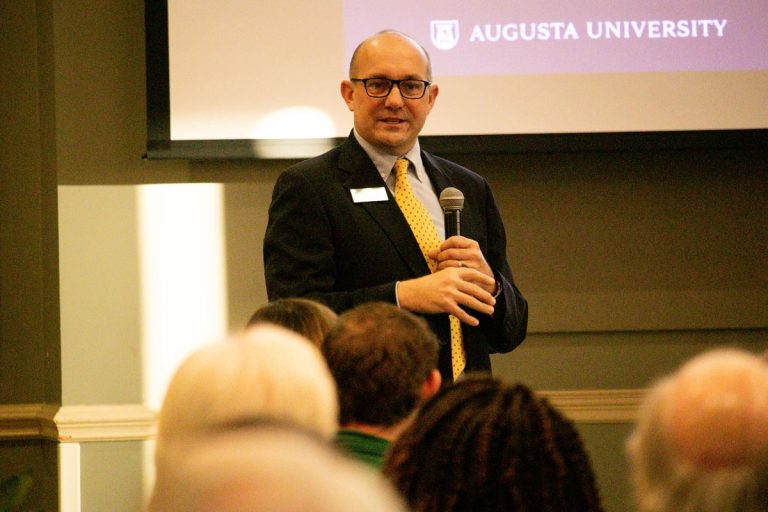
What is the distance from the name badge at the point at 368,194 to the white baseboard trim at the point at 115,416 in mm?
1452

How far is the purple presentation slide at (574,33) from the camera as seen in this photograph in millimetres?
3877

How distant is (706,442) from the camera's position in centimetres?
101

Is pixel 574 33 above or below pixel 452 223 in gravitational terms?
above

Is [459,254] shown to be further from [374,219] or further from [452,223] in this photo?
[374,219]

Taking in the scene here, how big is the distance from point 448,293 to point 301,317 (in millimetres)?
543

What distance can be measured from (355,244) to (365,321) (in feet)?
3.12

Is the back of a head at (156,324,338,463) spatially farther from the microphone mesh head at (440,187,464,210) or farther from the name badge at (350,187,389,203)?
the name badge at (350,187,389,203)

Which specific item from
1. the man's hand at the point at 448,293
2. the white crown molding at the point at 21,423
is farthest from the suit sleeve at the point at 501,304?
the white crown molding at the point at 21,423

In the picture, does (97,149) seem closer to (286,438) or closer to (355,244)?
(355,244)

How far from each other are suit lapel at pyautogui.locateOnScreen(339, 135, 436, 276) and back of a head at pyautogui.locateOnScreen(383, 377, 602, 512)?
138cm

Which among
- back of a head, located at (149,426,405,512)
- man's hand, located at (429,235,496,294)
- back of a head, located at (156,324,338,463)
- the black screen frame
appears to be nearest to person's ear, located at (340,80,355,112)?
man's hand, located at (429,235,496,294)

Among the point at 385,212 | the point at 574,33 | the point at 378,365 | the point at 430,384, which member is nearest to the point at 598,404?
the point at 574,33

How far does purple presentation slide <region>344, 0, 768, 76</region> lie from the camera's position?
3.88m

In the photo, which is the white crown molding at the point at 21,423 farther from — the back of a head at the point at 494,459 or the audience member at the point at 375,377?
the back of a head at the point at 494,459
